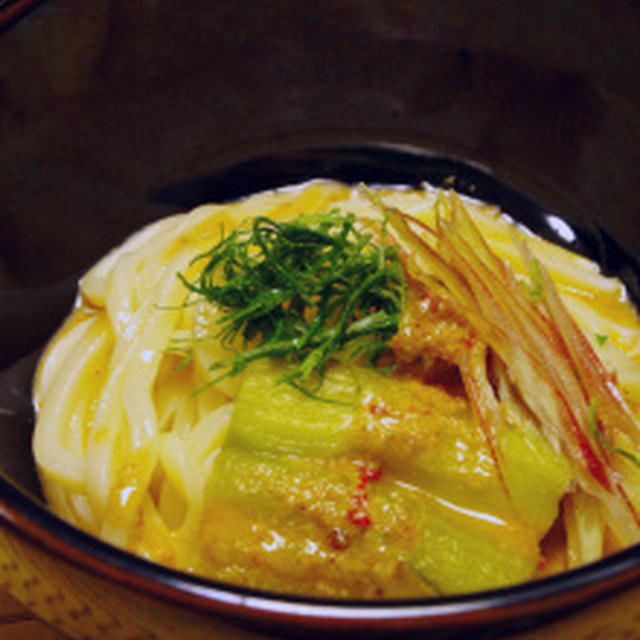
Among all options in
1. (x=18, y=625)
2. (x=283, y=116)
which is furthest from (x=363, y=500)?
(x=283, y=116)

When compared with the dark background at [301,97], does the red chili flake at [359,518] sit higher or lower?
lower

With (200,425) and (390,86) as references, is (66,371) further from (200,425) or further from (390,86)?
(390,86)

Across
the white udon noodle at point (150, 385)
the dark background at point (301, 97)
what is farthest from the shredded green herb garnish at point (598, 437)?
the dark background at point (301, 97)

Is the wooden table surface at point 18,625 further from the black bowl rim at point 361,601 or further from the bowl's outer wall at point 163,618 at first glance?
the black bowl rim at point 361,601

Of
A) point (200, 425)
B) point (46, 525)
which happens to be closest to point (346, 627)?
point (46, 525)

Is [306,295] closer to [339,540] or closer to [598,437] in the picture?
[339,540]

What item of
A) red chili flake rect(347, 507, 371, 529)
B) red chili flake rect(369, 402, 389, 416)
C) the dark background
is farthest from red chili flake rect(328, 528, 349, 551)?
the dark background

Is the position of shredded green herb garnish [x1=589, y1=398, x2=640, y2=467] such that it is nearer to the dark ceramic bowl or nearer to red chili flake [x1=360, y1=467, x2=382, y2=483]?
red chili flake [x1=360, y1=467, x2=382, y2=483]

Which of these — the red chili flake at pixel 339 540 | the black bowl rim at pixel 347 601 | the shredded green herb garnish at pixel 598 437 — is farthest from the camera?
the shredded green herb garnish at pixel 598 437
